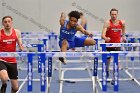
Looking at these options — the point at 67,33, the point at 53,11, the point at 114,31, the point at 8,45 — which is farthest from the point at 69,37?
the point at 53,11

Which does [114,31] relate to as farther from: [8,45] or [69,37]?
[8,45]

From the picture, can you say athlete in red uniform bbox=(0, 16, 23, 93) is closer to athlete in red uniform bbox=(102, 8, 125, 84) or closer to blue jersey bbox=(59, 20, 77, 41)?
blue jersey bbox=(59, 20, 77, 41)

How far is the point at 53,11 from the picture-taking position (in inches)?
569

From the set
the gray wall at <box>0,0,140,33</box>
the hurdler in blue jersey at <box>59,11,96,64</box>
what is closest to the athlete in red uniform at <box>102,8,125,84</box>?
the hurdler in blue jersey at <box>59,11,96,64</box>

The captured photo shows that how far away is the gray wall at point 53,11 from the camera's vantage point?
1434 cm

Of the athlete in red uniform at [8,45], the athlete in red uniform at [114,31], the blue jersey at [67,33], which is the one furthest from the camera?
the athlete in red uniform at [114,31]

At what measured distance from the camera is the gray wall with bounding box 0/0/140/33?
14.3 m

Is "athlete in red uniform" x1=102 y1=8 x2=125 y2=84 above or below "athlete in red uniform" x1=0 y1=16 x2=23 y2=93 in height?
above

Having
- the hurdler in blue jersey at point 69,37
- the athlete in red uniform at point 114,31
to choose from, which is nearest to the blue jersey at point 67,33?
the hurdler in blue jersey at point 69,37

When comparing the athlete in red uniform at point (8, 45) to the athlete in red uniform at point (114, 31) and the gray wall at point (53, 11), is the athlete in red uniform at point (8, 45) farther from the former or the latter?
the gray wall at point (53, 11)

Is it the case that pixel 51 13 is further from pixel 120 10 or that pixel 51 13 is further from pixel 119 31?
pixel 119 31

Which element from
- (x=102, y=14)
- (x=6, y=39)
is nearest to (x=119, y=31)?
(x=6, y=39)

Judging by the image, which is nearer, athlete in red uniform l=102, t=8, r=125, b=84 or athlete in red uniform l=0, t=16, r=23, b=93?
athlete in red uniform l=0, t=16, r=23, b=93

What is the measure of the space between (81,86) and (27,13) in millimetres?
6680
